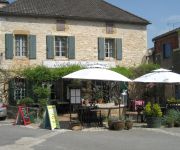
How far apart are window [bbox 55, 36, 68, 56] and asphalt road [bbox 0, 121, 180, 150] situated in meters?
11.3

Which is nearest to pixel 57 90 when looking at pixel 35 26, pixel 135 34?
pixel 35 26

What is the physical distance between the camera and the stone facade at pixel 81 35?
26984mm

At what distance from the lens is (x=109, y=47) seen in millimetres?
29781

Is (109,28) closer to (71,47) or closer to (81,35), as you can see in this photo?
(81,35)

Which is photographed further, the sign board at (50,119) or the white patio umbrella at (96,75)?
the sign board at (50,119)

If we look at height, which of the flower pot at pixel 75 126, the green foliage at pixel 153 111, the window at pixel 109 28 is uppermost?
the window at pixel 109 28

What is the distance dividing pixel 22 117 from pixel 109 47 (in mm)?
11507

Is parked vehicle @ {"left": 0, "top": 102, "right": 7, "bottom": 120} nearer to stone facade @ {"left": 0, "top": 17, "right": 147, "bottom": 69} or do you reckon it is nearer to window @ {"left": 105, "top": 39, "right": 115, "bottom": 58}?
stone facade @ {"left": 0, "top": 17, "right": 147, "bottom": 69}

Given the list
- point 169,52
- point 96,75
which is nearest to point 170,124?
point 96,75

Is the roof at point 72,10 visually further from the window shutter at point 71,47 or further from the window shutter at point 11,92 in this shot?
the window shutter at point 11,92

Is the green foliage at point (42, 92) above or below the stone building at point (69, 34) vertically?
below

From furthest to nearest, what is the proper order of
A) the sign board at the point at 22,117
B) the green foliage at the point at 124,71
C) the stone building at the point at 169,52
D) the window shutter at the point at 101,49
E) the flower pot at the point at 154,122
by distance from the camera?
the stone building at the point at 169,52, the window shutter at the point at 101,49, the green foliage at the point at 124,71, the sign board at the point at 22,117, the flower pot at the point at 154,122

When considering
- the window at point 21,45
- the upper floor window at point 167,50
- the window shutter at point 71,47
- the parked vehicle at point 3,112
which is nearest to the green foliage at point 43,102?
the parked vehicle at point 3,112

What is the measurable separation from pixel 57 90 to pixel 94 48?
3.74 m
